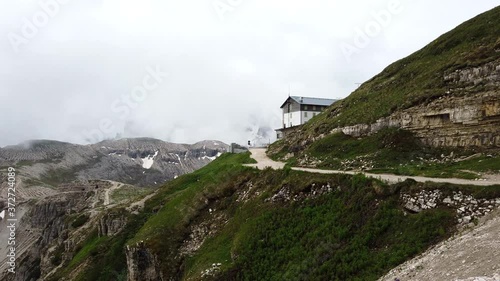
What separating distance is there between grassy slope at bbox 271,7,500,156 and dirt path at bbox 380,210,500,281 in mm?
20885

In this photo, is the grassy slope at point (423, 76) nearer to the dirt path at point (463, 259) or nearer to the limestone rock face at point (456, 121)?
the limestone rock face at point (456, 121)

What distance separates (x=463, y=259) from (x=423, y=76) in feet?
111

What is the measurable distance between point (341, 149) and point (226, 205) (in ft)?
46.9

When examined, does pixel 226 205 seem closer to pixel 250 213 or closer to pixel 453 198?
pixel 250 213

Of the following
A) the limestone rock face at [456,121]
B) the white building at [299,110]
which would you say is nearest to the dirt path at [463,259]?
the limestone rock face at [456,121]

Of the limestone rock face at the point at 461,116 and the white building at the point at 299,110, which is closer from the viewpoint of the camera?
the limestone rock face at the point at 461,116

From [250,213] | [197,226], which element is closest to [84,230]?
[197,226]

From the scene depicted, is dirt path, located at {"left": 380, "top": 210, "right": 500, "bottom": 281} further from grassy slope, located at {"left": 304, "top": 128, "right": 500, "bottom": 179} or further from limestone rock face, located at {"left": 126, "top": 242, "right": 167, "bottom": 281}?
limestone rock face, located at {"left": 126, "top": 242, "right": 167, "bottom": 281}

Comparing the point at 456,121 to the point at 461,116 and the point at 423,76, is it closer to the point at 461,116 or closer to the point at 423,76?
the point at 461,116

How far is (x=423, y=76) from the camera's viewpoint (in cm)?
4422

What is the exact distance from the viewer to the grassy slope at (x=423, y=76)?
38.4 m

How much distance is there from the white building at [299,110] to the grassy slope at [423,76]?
2872 cm

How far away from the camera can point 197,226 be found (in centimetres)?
3906

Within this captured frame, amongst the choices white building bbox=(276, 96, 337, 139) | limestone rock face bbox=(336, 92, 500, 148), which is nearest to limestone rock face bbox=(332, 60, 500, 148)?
limestone rock face bbox=(336, 92, 500, 148)
